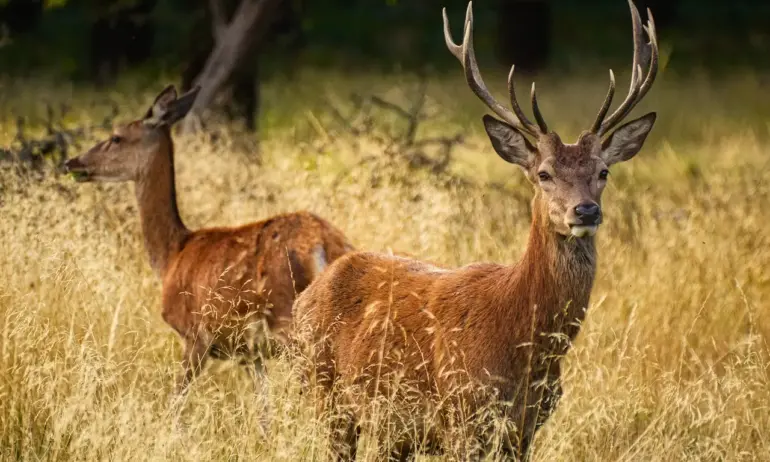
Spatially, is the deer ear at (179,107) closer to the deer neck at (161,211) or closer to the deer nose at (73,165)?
the deer neck at (161,211)

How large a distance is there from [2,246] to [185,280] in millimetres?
936

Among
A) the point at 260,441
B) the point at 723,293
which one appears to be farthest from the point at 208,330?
the point at 723,293

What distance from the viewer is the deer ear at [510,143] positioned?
17.5 ft

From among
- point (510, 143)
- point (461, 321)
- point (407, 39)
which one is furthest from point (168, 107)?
point (407, 39)

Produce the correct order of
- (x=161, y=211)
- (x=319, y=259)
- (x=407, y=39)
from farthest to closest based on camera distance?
(x=407, y=39) → (x=161, y=211) → (x=319, y=259)

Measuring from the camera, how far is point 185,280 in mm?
7059

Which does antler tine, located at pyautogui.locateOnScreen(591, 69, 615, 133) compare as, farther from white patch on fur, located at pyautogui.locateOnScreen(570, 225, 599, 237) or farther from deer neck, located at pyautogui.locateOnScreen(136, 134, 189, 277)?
deer neck, located at pyautogui.locateOnScreen(136, 134, 189, 277)

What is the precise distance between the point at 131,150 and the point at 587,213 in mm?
3793

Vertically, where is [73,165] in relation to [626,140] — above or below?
below

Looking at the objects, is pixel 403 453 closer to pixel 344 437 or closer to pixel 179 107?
pixel 344 437

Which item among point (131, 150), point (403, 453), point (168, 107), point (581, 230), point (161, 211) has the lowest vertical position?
point (403, 453)

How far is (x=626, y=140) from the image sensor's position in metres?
5.48

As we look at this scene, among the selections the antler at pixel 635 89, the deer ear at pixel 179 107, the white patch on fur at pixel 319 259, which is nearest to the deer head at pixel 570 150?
the antler at pixel 635 89

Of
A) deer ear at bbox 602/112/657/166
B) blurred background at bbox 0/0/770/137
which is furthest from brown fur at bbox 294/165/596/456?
blurred background at bbox 0/0/770/137
